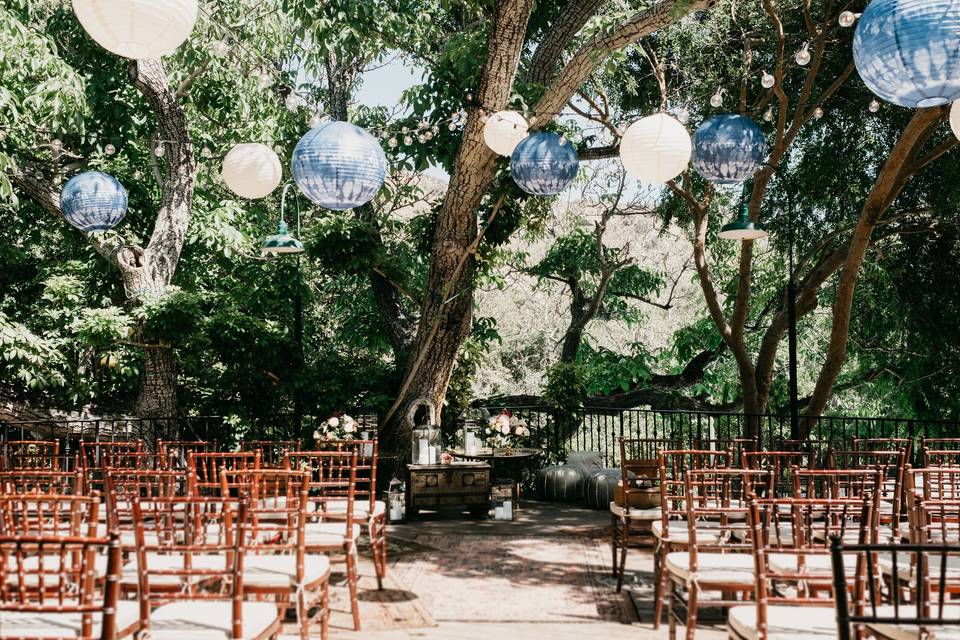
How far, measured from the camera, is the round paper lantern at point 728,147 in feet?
17.7

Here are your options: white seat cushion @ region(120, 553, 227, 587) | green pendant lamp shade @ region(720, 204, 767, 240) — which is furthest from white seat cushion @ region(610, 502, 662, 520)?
white seat cushion @ region(120, 553, 227, 587)

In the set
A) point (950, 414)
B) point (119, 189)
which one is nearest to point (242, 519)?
point (119, 189)

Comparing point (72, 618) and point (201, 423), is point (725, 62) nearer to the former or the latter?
point (201, 423)

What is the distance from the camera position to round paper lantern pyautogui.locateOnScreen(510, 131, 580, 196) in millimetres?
5777

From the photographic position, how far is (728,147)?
17.7 feet

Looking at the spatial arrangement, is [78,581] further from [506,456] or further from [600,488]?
[600,488]

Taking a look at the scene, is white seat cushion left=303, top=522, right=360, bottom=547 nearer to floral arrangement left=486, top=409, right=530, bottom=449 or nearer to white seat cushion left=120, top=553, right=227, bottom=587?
white seat cushion left=120, top=553, right=227, bottom=587

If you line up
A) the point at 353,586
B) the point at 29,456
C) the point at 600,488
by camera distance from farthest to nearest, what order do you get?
the point at 600,488
the point at 29,456
the point at 353,586

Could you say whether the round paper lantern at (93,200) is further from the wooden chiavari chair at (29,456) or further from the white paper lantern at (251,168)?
the wooden chiavari chair at (29,456)

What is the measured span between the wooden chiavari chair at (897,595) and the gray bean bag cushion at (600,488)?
4.47 meters

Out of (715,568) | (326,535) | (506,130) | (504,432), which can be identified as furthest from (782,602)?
(504,432)

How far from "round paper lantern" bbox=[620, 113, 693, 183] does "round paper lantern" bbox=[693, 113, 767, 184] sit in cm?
40

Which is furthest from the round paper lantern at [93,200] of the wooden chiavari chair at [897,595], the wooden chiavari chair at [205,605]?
the wooden chiavari chair at [897,595]

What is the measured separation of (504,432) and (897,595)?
6027 mm
